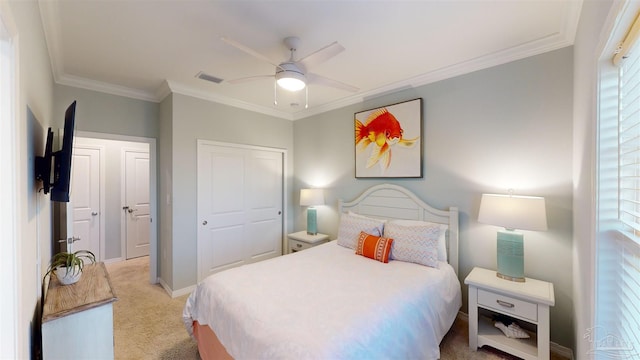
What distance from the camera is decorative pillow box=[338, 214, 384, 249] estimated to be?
285cm

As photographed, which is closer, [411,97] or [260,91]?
[411,97]

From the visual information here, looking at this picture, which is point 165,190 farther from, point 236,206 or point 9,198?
point 9,198

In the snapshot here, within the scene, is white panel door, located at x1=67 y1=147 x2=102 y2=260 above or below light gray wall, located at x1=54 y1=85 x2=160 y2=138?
below

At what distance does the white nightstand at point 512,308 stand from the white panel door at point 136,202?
5.37 meters

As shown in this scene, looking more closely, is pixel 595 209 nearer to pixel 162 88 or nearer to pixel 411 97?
pixel 411 97

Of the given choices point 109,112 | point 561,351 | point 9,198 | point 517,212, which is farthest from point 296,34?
point 561,351

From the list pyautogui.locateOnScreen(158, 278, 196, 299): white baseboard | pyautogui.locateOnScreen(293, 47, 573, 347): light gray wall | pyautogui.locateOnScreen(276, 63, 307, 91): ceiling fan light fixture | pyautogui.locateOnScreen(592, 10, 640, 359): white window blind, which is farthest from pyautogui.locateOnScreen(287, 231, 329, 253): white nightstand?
pyautogui.locateOnScreen(592, 10, 640, 359): white window blind

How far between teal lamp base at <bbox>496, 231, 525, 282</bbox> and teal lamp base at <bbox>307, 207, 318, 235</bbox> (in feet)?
7.62

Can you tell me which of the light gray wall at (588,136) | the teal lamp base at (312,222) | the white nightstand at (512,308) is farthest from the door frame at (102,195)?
the light gray wall at (588,136)

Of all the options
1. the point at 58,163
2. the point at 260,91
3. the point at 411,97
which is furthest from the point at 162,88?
the point at 411,97

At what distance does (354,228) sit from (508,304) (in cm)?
150

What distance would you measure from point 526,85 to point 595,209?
1562mm

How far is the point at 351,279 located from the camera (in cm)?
207

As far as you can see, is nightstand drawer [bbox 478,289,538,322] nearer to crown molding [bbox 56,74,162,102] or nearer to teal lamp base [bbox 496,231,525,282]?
teal lamp base [bbox 496,231,525,282]
